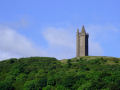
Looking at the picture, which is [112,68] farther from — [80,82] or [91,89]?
[91,89]

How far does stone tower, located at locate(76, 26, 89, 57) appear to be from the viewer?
142m

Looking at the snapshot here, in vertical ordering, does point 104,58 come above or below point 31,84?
above

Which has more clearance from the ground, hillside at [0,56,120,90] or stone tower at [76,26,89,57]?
stone tower at [76,26,89,57]

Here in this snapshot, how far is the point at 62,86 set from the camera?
7356cm

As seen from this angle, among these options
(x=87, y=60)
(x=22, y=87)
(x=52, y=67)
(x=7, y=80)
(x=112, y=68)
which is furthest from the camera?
(x=87, y=60)

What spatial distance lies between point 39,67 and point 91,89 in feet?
128

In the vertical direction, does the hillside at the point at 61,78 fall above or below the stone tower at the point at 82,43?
below

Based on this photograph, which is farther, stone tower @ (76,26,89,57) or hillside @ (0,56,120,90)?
stone tower @ (76,26,89,57)

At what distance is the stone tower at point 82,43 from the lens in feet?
467

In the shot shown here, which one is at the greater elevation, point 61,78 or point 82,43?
point 82,43

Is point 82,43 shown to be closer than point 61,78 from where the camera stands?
No

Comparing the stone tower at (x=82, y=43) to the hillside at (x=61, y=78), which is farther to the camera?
the stone tower at (x=82, y=43)

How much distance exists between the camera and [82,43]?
472ft

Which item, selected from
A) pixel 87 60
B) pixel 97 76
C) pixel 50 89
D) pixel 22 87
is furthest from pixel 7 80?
pixel 87 60
